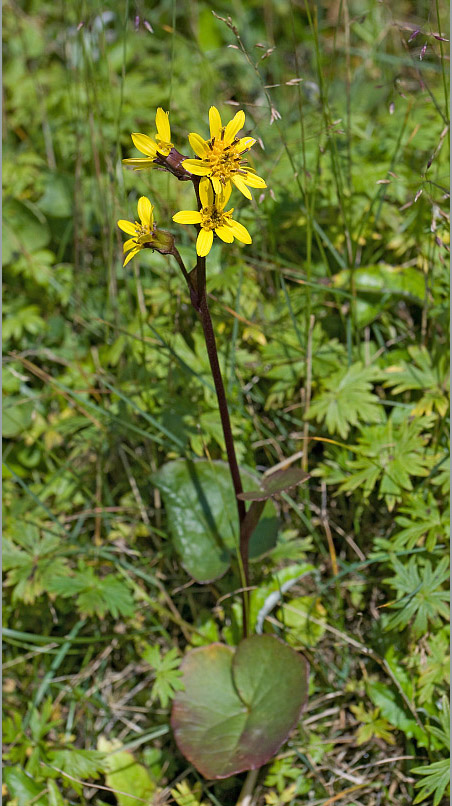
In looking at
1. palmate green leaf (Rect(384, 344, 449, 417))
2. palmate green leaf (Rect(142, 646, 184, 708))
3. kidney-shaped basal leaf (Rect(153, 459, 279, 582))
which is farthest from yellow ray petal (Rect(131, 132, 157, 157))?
palmate green leaf (Rect(142, 646, 184, 708))

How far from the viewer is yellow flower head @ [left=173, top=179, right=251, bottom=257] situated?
1.32m

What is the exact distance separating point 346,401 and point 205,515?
1.69 feet

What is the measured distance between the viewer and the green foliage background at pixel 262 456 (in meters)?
1.88

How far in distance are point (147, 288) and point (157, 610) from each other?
3.59 feet

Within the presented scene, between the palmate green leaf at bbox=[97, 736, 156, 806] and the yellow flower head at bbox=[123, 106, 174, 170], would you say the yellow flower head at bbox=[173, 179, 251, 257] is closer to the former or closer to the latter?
the yellow flower head at bbox=[123, 106, 174, 170]

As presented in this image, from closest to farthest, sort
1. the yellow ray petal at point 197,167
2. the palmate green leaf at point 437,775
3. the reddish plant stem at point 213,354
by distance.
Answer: the yellow ray petal at point 197,167 → the reddish plant stem at point 213,354 → the palmate green leaf at point 437,775

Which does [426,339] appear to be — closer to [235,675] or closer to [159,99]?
[235,675]

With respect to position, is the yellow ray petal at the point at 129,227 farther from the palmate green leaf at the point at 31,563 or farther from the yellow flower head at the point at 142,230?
the palmate green leaf at the point at 31,563

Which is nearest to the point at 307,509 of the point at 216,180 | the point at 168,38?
the point at 216,180

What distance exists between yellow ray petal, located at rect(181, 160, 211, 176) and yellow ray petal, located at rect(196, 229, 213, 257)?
11 cm

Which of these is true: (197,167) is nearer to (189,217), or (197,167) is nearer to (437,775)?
(189,217)

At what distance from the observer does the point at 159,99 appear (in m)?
2.96

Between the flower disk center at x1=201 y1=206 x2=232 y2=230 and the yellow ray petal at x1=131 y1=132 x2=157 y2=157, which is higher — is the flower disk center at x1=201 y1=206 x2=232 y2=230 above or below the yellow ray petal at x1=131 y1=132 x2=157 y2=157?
below

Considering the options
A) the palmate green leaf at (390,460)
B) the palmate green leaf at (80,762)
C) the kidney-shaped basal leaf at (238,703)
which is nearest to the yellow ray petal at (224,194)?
the palmate green leaf at (390,460)
